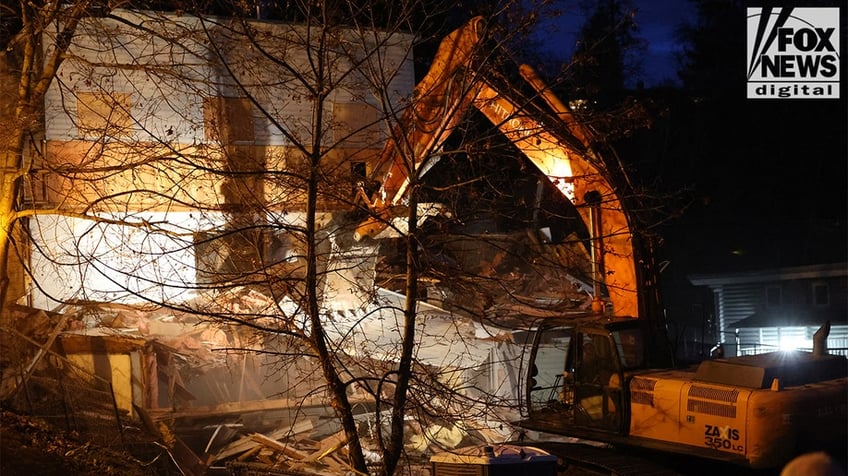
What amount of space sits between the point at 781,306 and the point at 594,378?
641 inches

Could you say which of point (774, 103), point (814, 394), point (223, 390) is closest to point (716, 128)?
point (774, 103)

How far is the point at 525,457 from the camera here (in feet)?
27.2

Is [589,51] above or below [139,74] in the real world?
below

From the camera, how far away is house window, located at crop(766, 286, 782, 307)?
23.6 m

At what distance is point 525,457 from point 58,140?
1372 centimetres

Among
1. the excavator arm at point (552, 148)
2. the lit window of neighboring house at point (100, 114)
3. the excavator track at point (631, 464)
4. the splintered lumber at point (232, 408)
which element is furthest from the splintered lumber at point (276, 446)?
the lit window of neighboring house at point (100, 114)

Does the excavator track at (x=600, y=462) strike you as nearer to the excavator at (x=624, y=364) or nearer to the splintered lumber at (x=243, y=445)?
the excavator at (x=624, y=364)

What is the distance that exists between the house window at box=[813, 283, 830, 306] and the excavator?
14707 mm

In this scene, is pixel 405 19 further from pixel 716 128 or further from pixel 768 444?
pixel 716 128

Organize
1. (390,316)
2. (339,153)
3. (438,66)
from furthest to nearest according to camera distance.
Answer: (339,153)
(390,316)
(438,66)

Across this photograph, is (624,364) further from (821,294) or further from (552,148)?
(821,294)

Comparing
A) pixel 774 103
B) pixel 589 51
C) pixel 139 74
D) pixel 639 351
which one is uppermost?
pixel 774 103

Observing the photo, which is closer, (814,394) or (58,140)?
(814,394)

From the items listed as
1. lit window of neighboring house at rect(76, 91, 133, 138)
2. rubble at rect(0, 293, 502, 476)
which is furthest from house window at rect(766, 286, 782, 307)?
lit window of neighboring house at rect(76, 91, 133, 138)
